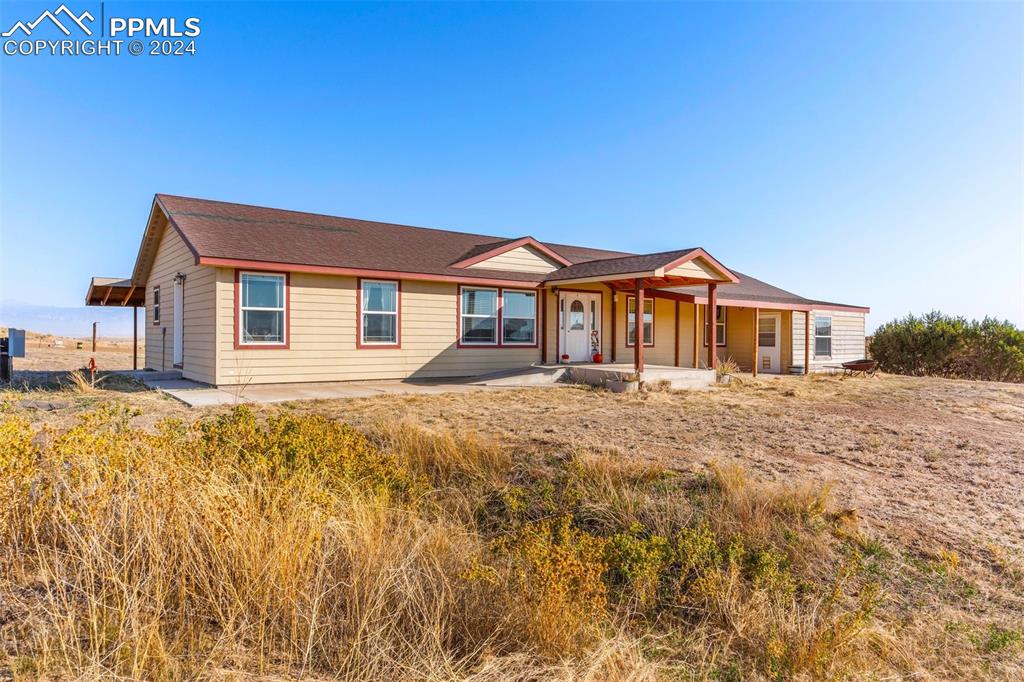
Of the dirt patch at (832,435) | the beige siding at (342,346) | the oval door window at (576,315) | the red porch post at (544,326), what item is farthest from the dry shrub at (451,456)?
the oval door window at (576,315)

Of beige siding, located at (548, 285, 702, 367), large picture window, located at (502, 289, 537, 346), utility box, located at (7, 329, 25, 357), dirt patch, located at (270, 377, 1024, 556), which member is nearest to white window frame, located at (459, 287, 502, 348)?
large picture window, located at (502, 289, 537, 346)

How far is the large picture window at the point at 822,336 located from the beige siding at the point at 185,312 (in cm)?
1951

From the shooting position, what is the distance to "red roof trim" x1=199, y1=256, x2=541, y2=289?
1112 cm

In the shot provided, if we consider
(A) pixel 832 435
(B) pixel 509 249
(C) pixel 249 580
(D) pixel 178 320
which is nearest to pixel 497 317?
(B) pixel 509 249

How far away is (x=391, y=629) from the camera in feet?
8.97

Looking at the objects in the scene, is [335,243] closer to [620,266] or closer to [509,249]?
[509,249]

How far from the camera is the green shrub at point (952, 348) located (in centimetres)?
1853

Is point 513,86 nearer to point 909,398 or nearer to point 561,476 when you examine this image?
point 909,398

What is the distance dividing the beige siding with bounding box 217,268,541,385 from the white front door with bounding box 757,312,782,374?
10.3m

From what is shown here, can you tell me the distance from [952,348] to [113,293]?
28175mm

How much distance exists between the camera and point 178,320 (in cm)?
1409

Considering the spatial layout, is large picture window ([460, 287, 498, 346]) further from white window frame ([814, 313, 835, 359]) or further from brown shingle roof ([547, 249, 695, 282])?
white window frame ([814, 313, 835, 359])

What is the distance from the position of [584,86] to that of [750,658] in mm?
17008

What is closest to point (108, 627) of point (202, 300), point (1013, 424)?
point (202, 300)
